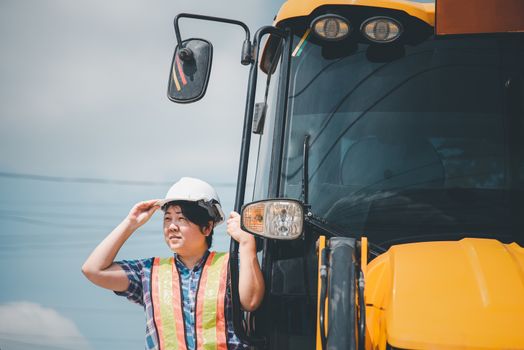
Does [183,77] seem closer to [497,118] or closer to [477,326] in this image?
[497,118]

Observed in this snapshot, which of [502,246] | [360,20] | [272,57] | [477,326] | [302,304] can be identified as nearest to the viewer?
[477,326]

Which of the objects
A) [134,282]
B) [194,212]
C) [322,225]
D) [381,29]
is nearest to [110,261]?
[134,282]

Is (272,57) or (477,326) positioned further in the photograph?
(272,57)

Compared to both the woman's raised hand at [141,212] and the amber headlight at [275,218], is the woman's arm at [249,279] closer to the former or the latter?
the amber headlight at [275,218]

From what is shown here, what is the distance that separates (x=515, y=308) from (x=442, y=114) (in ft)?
3.95

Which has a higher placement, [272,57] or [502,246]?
[272,57]

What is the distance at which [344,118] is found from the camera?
2520mm

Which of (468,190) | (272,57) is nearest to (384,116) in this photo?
(468,190)

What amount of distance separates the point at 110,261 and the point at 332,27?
152 cm

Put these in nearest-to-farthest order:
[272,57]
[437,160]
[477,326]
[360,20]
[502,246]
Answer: [477,326], [502,246], [437,160], [360,20], [272,57]

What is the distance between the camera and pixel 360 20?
265 centimetres

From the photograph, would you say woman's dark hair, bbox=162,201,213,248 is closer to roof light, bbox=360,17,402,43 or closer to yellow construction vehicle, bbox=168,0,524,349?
yellow construction vehicle, bbox=168,0,524,349

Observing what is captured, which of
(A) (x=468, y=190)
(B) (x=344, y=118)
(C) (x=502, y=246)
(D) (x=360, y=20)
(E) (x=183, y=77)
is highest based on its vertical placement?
(D) (x=360, y=20)

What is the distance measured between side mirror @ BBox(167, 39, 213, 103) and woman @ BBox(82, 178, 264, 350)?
1.38ft
